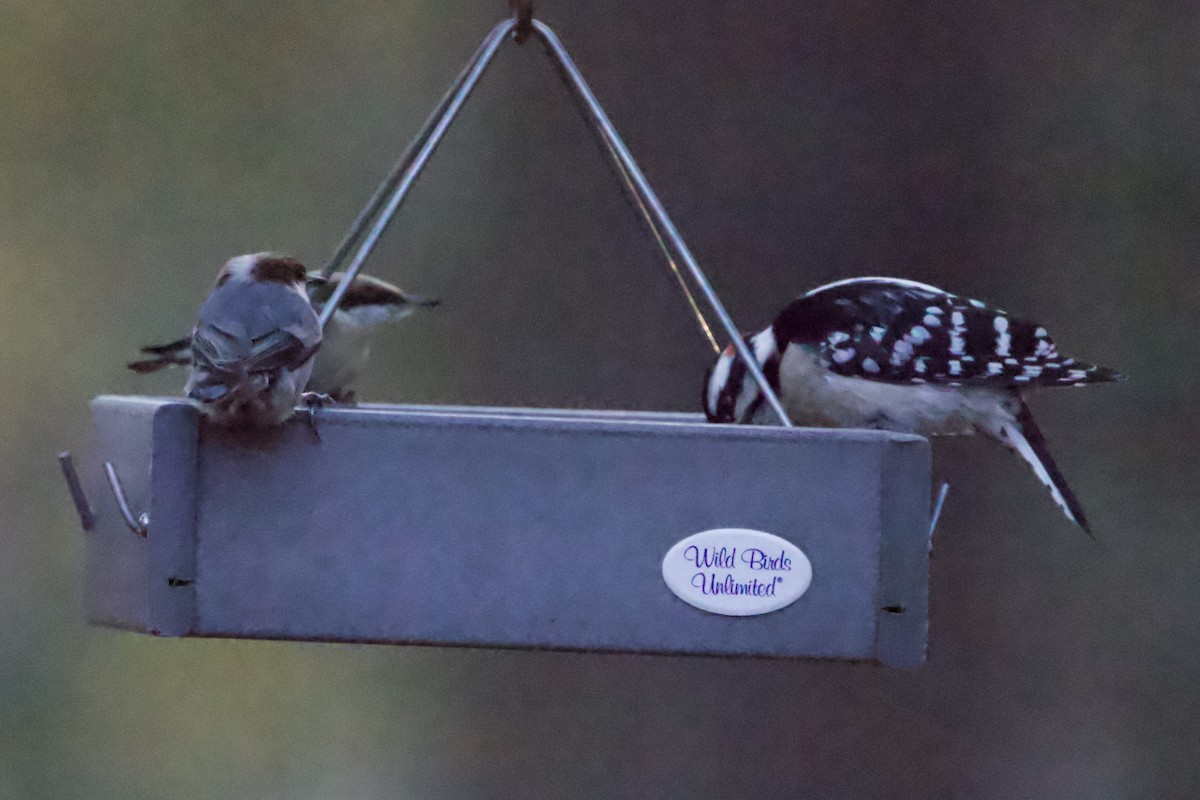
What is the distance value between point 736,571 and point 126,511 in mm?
728

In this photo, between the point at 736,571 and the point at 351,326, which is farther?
the point at 351,326

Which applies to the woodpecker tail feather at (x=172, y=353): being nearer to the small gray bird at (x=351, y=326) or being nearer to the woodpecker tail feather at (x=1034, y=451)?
the small gray bird at (x=351, y=326)

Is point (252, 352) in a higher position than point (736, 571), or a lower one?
higher

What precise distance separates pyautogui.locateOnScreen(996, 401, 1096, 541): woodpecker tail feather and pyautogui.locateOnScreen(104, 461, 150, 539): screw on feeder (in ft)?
4.70

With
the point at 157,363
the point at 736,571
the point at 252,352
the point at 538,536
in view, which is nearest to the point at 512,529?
the point at 538,536

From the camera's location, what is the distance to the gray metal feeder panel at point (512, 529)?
→ 1870 mm

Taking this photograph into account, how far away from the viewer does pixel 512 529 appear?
189 centimetres

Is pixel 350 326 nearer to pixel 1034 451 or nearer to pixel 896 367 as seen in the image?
pixel 896 367

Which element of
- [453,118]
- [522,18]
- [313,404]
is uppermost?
[522,18]

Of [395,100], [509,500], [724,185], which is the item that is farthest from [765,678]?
[509,500]

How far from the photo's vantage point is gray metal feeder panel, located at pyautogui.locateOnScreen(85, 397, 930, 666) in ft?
6.14

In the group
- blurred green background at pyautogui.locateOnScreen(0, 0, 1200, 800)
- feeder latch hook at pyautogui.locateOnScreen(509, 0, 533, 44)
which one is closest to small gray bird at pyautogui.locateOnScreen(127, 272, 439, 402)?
feeder latch hook at pyautogui.locateOnScreen(509, 0, 533, 44)

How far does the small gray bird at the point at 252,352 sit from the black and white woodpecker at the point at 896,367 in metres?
0.81

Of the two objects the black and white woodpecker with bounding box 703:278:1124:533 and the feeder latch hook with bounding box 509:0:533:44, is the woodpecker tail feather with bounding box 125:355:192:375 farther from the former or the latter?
the black and white woodpecker with bounding box 703:278:1124:533
